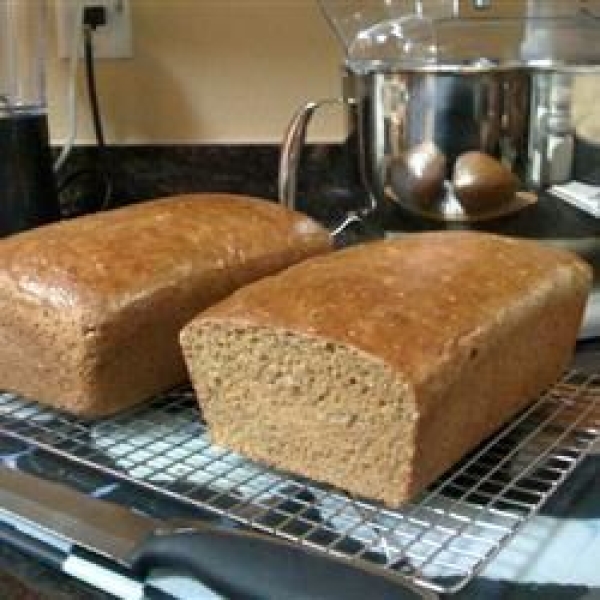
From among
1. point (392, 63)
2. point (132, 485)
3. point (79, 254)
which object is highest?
point (392, 63)

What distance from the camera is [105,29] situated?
130 cm

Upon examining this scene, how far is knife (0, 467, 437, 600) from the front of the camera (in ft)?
1.69

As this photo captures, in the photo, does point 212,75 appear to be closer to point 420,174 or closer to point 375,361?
point 420,174

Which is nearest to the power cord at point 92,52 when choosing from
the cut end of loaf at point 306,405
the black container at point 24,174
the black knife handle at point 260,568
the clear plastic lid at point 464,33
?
the black container at point 24,174

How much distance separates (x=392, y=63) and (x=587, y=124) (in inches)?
7.3

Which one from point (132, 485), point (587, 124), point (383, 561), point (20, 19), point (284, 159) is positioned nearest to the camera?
point (383, 561)

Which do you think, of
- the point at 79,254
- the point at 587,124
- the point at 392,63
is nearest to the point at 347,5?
the point at 392,63

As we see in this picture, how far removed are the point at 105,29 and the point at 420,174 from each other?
22.5 inches

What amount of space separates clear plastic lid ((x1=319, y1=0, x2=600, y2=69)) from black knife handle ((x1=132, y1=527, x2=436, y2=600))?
0.49 meters

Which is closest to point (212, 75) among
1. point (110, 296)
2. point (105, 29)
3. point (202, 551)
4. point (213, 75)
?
point (213, 75)

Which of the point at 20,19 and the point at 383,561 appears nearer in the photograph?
the point at 383,561

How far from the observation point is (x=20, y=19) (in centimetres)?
123

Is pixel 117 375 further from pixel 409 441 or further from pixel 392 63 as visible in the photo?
pixel 392 63

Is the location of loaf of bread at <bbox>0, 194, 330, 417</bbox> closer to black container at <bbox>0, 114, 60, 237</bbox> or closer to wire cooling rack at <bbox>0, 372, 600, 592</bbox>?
wire cooling rack at <bbox>0, 372, 600, 592</bbox>
